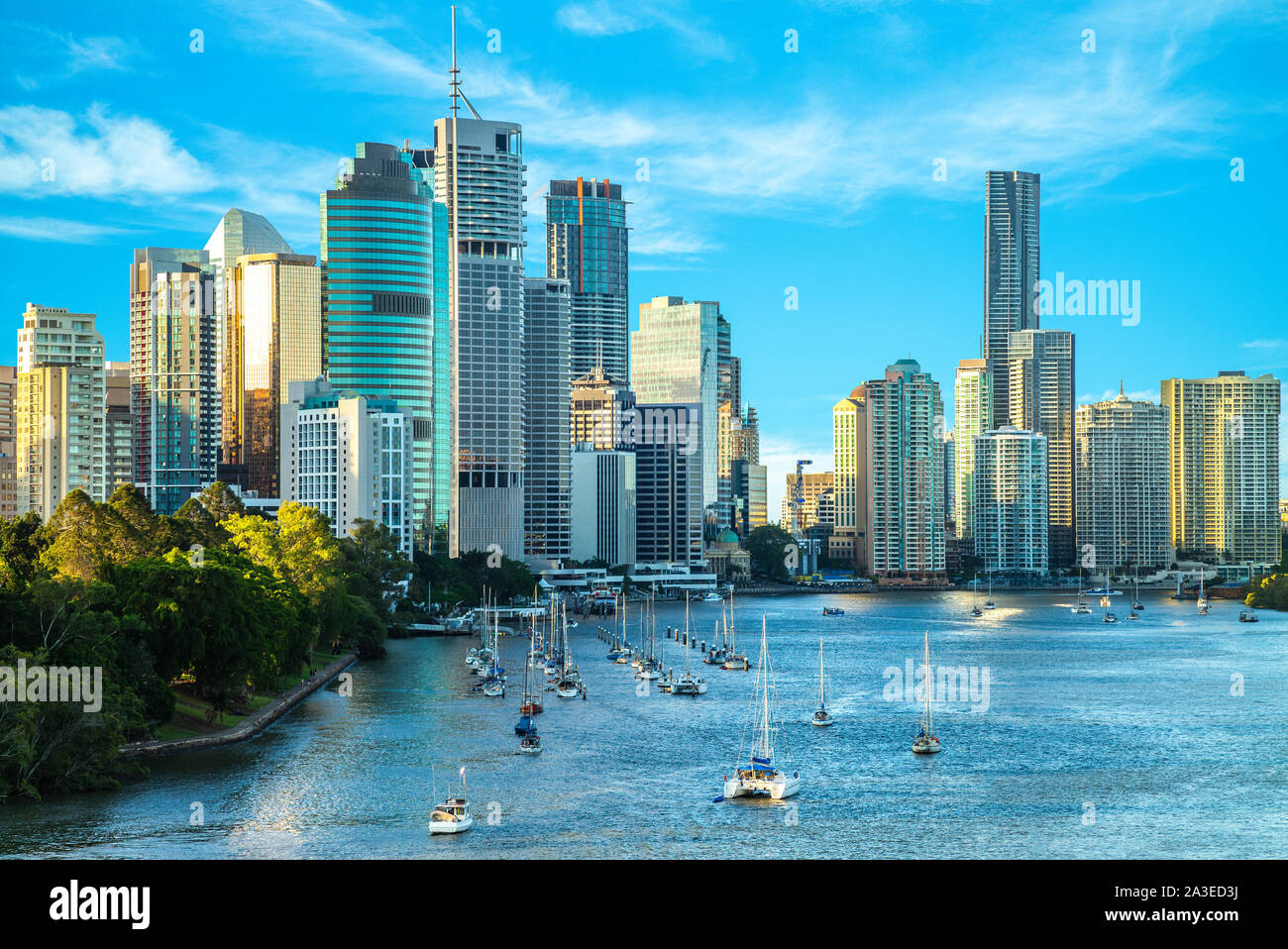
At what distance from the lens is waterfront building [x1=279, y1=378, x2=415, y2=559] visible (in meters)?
129

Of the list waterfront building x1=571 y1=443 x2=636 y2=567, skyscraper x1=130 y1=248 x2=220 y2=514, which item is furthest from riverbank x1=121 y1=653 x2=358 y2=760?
waterfront building x1=571 y1=443 x2=636 y2=567

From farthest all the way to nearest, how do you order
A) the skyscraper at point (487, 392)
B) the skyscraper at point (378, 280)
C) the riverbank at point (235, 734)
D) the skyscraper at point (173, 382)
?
the skyscraper at point (173, 382)
the skyscraper at point (487, 392)
the skyscraper at point (378, 280)
the riverbank at point (235, 734)

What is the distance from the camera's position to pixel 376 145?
144 metres

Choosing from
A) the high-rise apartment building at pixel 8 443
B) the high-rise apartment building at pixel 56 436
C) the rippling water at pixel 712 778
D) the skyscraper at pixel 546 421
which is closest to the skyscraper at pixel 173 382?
the high-rise apartment building at pixel 8 443

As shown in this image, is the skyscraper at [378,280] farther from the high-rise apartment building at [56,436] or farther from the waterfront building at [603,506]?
the waterfront building at [603,506]

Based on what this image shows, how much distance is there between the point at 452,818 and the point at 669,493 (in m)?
159

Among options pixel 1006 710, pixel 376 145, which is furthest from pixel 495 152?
pixel 1006 710

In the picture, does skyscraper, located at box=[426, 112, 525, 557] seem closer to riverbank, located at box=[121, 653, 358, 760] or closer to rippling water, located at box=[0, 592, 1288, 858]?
rippling water, located at box=[0, 592, 1288, 858]

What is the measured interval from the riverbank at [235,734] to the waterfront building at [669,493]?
129 m

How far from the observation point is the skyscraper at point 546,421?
17362 cm

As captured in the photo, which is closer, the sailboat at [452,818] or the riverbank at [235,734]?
the sailboat at [452,818]

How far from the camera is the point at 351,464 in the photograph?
12925 centimetres
